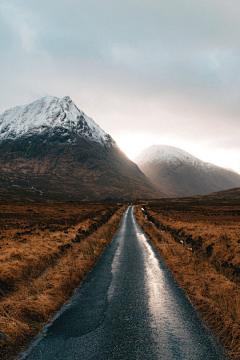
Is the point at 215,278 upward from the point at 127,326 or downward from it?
upward

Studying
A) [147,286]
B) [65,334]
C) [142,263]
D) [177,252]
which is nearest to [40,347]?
[65,334]

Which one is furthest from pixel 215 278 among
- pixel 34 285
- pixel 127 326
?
pixel 34 285

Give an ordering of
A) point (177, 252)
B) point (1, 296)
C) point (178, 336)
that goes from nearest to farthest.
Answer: point (178, 336)
point (1, 296)
point (177, 252)

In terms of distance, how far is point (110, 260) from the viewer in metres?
12.9

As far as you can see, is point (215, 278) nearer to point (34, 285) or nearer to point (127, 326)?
point (127, 326)

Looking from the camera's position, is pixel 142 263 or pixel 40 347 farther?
pixel 142 263

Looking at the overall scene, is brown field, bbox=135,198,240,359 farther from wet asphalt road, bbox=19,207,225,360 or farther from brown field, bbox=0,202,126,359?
brown field, bbox=0,202,126,359

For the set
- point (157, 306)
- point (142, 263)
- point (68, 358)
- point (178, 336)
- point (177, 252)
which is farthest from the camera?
point (177, 252)

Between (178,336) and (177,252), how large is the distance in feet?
27.7

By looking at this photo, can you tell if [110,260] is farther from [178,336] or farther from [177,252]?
[178,336]

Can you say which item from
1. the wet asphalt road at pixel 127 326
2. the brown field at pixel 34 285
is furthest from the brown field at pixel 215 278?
the brown field at pixel 34 285

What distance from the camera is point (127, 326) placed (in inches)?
222

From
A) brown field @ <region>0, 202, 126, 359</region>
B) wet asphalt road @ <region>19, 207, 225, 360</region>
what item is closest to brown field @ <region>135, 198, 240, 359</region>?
wet asphalt road @ <region>19, 207, 225, 360</region>

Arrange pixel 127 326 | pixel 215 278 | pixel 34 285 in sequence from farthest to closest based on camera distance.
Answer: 1. pixel 215 278
2. pixel 34 285
3. pixel 127 326
